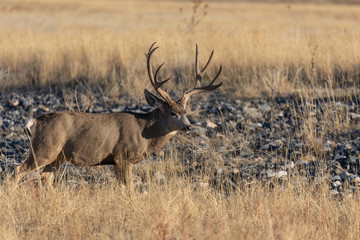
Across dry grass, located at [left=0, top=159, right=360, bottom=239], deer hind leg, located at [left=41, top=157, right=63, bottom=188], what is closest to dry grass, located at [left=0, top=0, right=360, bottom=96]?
deer hind leg, located at [left=41, top=157, right=63, bottom=188]

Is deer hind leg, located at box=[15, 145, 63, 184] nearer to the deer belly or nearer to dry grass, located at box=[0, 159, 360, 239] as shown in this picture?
the deer belly

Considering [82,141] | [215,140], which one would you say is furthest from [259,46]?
[82,141]

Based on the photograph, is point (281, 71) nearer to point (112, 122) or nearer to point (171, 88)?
point (171, 88)

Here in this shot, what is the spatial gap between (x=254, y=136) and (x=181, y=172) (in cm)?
198

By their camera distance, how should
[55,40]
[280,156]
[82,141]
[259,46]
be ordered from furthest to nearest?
[55,40] < [259,46] < [280,156] < [82,141]

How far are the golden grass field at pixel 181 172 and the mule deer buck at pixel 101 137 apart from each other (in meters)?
0.30

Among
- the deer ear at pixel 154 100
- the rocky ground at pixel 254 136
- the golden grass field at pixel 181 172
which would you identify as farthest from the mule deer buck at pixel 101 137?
the rocky ground at pixel 254 136

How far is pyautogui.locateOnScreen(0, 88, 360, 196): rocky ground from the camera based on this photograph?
26.4ft

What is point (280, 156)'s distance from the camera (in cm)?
860

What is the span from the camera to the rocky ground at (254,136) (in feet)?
26.4

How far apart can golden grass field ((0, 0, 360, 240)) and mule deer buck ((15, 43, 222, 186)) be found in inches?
11.9

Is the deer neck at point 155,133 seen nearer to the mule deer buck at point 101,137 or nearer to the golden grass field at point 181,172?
the mule deer buck at point 101,137

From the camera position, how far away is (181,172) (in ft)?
26.7

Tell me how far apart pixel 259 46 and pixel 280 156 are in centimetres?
565
